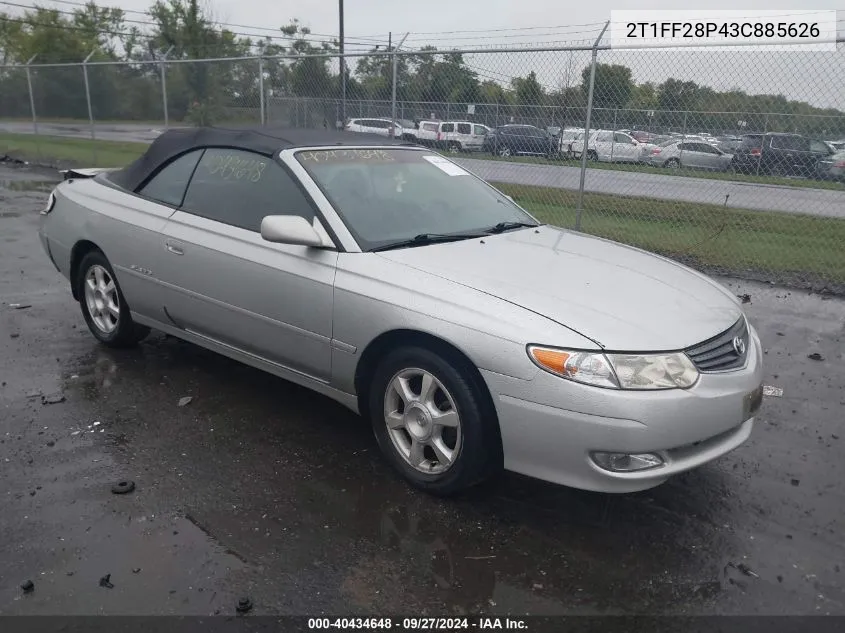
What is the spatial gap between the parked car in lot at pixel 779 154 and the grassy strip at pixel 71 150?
45.4ft

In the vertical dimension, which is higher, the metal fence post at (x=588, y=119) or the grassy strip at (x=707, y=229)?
the metal fence post at (x=588, y=119)

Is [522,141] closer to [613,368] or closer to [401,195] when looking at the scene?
[401,195]

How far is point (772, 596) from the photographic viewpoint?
110 inches

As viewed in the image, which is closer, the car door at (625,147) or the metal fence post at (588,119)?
the metal fence post at (588,119)

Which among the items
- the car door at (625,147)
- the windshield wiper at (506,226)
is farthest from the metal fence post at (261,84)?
the windshield wiper at (506,226)

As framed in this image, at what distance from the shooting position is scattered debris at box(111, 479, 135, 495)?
342 cm

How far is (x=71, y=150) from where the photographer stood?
2030 centimetres

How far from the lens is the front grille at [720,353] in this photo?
312 cm

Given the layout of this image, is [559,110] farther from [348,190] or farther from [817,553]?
[817,553]

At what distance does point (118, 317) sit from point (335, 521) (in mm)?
2698

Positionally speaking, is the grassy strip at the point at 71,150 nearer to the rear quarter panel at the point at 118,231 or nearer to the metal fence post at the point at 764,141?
the rear quarter panel at the point at 118,231

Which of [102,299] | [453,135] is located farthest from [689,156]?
[102,299]

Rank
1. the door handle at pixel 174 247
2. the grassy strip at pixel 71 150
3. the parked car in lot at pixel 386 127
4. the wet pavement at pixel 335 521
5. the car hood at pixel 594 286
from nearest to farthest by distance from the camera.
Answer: the wet pavement at pixel 335 521
the car hood at pixel 594 286
the door handle at pixel 174 247
the parked car in lot at pixel 386 127
the grassy strip at pixel 71 150

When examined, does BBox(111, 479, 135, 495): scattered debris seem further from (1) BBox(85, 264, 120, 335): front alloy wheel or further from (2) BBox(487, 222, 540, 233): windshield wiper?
(2) BBox(487, 222, 540, 233): windshield wiper
